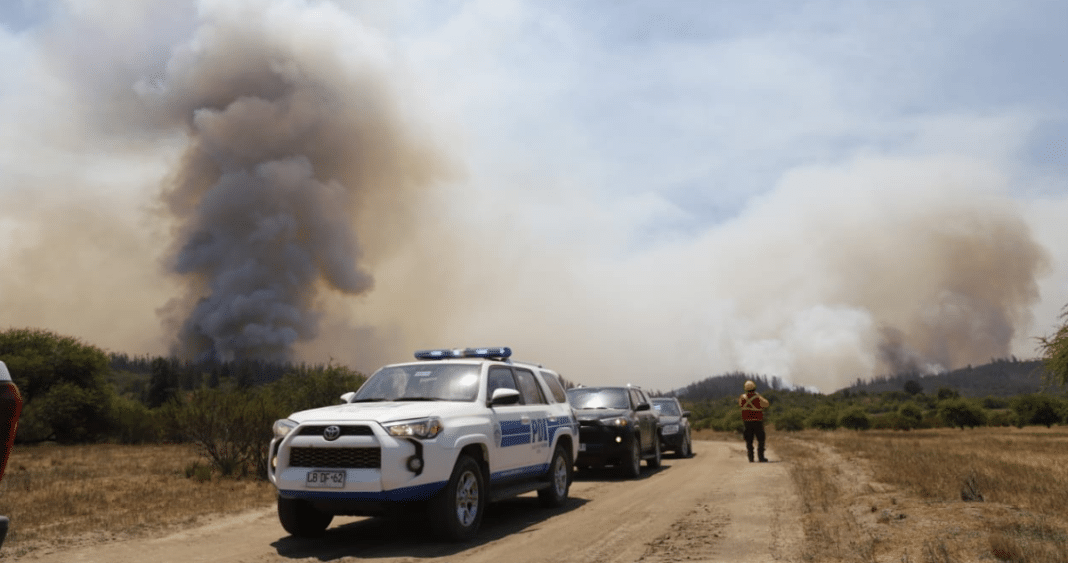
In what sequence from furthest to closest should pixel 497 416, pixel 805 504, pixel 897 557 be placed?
1. pixel 805 504
2. pixel 497 416
3. pixel 897 557

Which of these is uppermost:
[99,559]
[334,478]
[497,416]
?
[497,416]

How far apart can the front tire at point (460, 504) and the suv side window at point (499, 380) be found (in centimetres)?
106

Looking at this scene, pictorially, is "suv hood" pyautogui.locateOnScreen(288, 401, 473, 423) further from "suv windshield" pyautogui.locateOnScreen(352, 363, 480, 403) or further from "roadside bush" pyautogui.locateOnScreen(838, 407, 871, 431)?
"roadside bush" pyautogui.locateOnScreen(838, 407, 871, 431)

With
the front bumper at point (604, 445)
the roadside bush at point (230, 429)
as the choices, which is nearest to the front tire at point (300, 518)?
the front bumper at point (604, 445)

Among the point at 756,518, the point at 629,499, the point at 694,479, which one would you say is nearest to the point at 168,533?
the point at 629,499

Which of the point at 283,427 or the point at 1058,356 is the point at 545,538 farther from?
the point at 1058,356

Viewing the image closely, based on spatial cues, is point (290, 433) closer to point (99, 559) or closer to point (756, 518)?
point (99, 559)

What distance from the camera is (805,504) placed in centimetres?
992

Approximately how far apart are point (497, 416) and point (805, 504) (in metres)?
4.44

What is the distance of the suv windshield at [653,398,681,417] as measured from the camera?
20859 mm

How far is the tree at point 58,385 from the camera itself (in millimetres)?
40438

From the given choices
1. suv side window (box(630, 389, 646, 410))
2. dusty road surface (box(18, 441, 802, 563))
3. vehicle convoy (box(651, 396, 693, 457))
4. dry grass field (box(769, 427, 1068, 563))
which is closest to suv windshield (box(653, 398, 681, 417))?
vehicle convoy (box(651, 396, 693, 457))

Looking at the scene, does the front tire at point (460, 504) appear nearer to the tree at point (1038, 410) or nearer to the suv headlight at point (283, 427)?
the suv headlight at point (283, 427)

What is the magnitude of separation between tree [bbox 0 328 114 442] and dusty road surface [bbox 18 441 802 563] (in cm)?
3589
